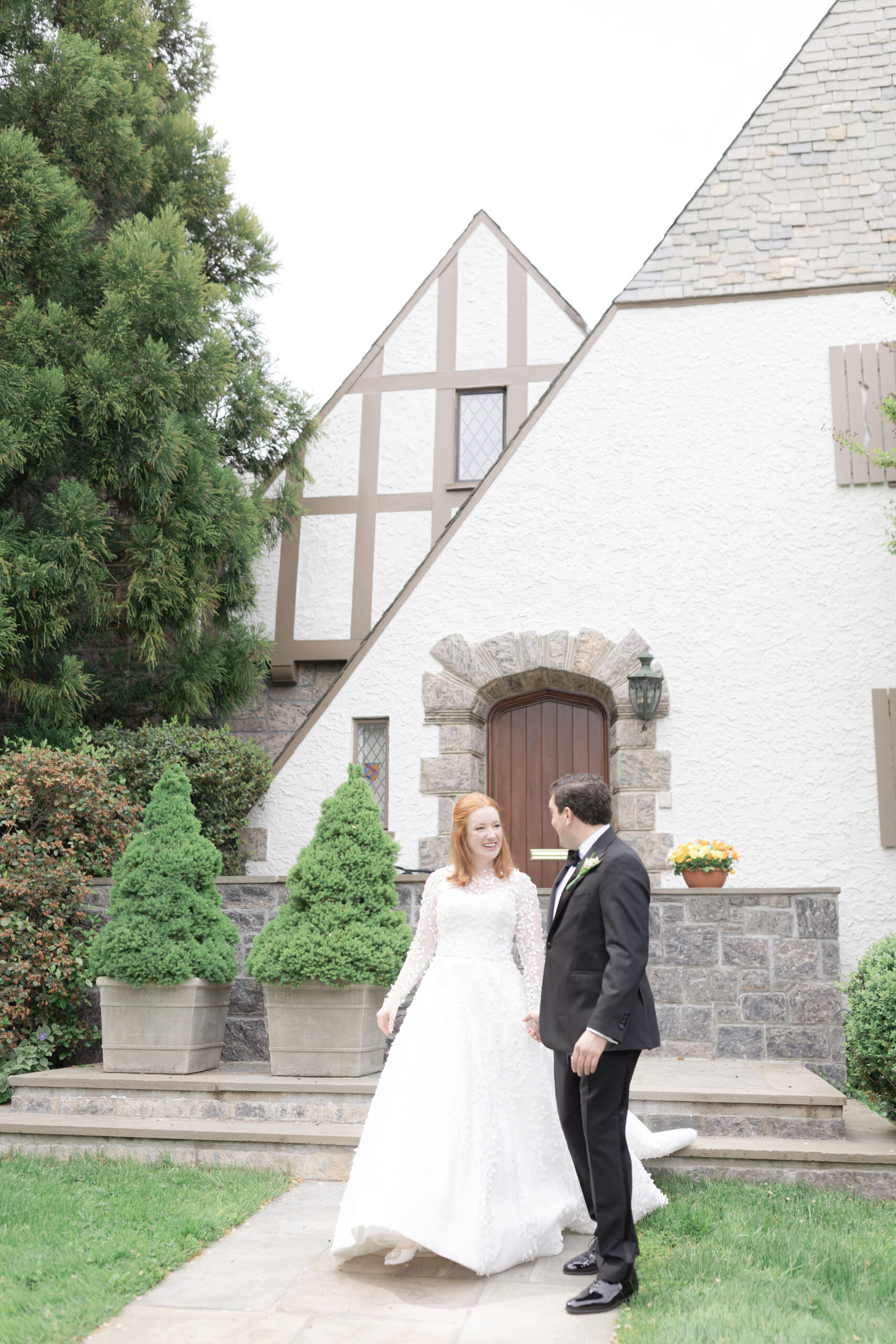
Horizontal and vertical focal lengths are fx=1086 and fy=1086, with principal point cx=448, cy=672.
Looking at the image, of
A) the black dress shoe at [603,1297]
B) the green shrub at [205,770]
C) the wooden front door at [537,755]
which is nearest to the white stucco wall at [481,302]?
the wooden front door at [537,755]

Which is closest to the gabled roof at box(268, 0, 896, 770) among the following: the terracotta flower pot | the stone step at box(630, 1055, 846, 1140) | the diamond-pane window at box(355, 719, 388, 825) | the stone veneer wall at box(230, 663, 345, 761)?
Result: the diamond-pane window at box(355, 719, 388, 825)

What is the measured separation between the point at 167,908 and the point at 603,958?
3.36 metres

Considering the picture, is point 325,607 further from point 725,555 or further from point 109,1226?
point 109,1226

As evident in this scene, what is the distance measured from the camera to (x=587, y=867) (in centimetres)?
376

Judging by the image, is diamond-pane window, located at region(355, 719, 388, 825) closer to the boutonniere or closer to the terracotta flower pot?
the terracotta flower pot

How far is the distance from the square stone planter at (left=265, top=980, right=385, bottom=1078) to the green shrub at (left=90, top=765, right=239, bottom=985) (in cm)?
52

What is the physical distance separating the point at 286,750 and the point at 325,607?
2008 millimetres

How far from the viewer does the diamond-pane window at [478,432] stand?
10.9m

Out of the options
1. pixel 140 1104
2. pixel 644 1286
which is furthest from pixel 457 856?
pixel 140 1104

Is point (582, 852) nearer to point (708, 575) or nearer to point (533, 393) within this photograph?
point (708, 575)

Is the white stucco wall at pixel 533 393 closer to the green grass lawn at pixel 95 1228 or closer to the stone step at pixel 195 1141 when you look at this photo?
the stone step at pixel 195 1141

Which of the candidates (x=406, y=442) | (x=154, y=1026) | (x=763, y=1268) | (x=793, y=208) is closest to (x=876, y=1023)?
(x=763, y=1268)

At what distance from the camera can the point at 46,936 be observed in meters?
6.60

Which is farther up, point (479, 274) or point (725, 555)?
point (479, 274)
